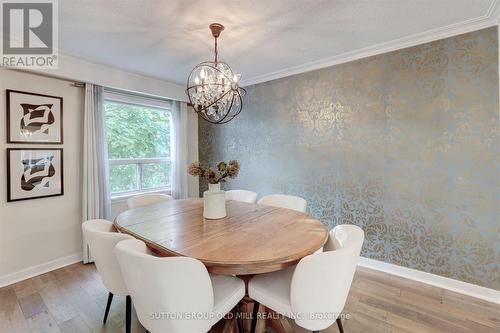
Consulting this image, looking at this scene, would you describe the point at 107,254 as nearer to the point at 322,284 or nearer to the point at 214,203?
the point at 214,203

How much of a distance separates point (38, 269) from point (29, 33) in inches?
96.0

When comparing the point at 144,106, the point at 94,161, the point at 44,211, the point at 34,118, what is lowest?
the point at 44,211

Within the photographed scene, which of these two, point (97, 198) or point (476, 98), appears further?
point (97, 198)

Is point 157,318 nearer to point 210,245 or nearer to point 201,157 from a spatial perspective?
point 210,245

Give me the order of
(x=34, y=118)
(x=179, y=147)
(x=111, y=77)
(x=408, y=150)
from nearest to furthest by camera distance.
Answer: (x=408, y=150), (x=34, y=118), (x=111, y=77), (x=179, y=147)

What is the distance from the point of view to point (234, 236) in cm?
158

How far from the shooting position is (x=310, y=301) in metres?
1.24

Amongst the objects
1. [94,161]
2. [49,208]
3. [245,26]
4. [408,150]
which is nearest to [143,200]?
[94,161]

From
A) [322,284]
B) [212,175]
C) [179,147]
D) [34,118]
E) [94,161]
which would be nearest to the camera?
[322,284]

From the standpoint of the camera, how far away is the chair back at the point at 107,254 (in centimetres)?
150

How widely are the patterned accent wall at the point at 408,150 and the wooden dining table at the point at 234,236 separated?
44.0 inches

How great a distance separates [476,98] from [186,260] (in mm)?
2732

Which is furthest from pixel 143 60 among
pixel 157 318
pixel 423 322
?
pixel 423 322

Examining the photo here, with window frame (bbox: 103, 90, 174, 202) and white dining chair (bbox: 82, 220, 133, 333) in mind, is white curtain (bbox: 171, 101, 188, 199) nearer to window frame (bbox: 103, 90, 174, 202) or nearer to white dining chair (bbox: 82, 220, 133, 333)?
window frame (bbox: 103, 90, 174, 202)
